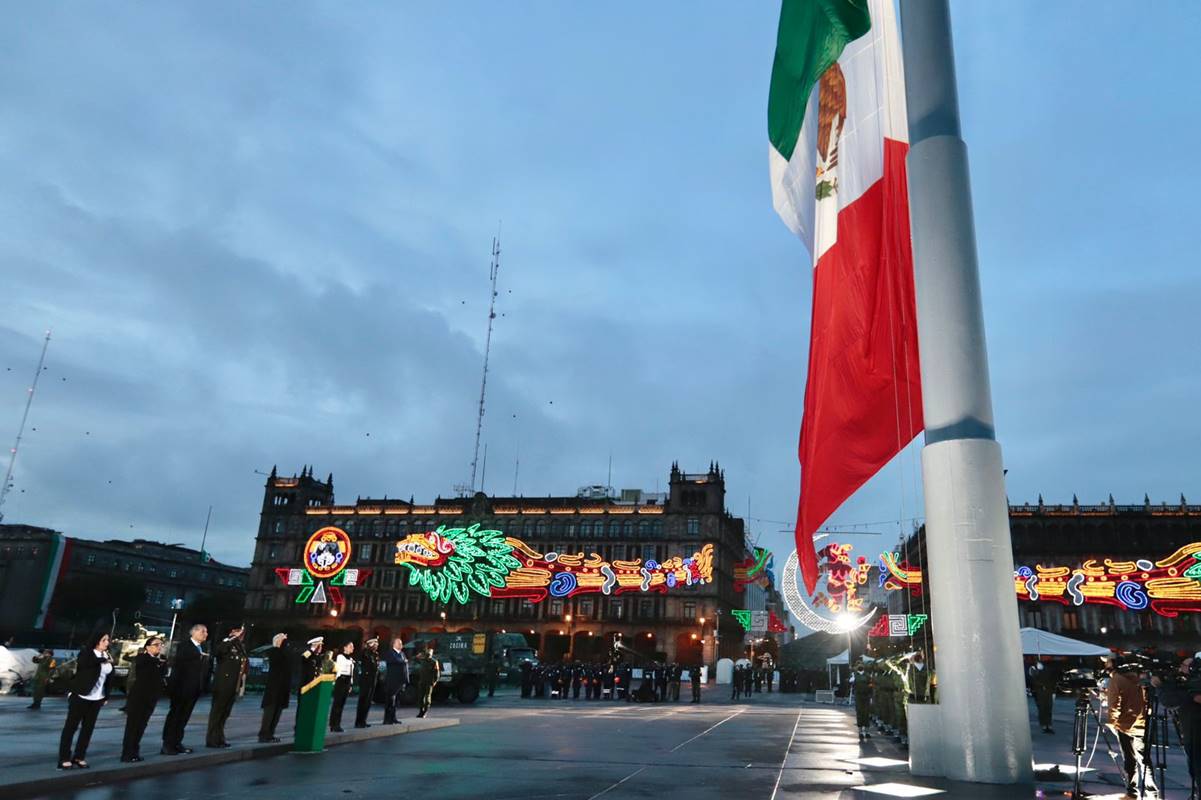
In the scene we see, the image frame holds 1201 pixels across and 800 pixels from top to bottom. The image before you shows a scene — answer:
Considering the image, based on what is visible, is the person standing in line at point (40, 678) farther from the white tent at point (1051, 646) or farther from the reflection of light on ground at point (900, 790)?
the white tent at point (1051, 646)

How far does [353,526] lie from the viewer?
98.8 metres

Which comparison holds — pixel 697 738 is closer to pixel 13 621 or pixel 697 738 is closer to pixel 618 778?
pixel 618 778

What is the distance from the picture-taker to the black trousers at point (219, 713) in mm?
11703

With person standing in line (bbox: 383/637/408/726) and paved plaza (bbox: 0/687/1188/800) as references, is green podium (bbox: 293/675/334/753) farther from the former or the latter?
person standing in line (bbox: 383/637/408/726)

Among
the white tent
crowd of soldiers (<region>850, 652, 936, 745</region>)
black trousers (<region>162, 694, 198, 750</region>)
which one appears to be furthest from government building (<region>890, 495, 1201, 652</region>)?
black trousers (<region>162, 694, 198, 750</region>)

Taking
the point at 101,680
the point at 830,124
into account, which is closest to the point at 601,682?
the point at 101,680

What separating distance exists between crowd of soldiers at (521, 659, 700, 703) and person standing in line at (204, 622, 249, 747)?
2185cm

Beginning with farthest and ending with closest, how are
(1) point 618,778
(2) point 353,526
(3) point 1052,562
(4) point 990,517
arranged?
(2) point 353,526 → (3) point 1052,562 → (1) point 618,778 → (4) point 990,517

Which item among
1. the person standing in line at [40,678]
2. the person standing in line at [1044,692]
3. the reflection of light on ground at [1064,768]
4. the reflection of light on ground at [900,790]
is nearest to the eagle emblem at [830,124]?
the reflection of light on ground at [900,790]

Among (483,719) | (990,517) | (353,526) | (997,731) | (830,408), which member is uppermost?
(353,526)

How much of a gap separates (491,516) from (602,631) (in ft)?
60.7

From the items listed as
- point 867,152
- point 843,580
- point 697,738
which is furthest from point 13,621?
point 867,152

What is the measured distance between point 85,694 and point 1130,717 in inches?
493

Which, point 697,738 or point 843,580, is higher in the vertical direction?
point 843,580
